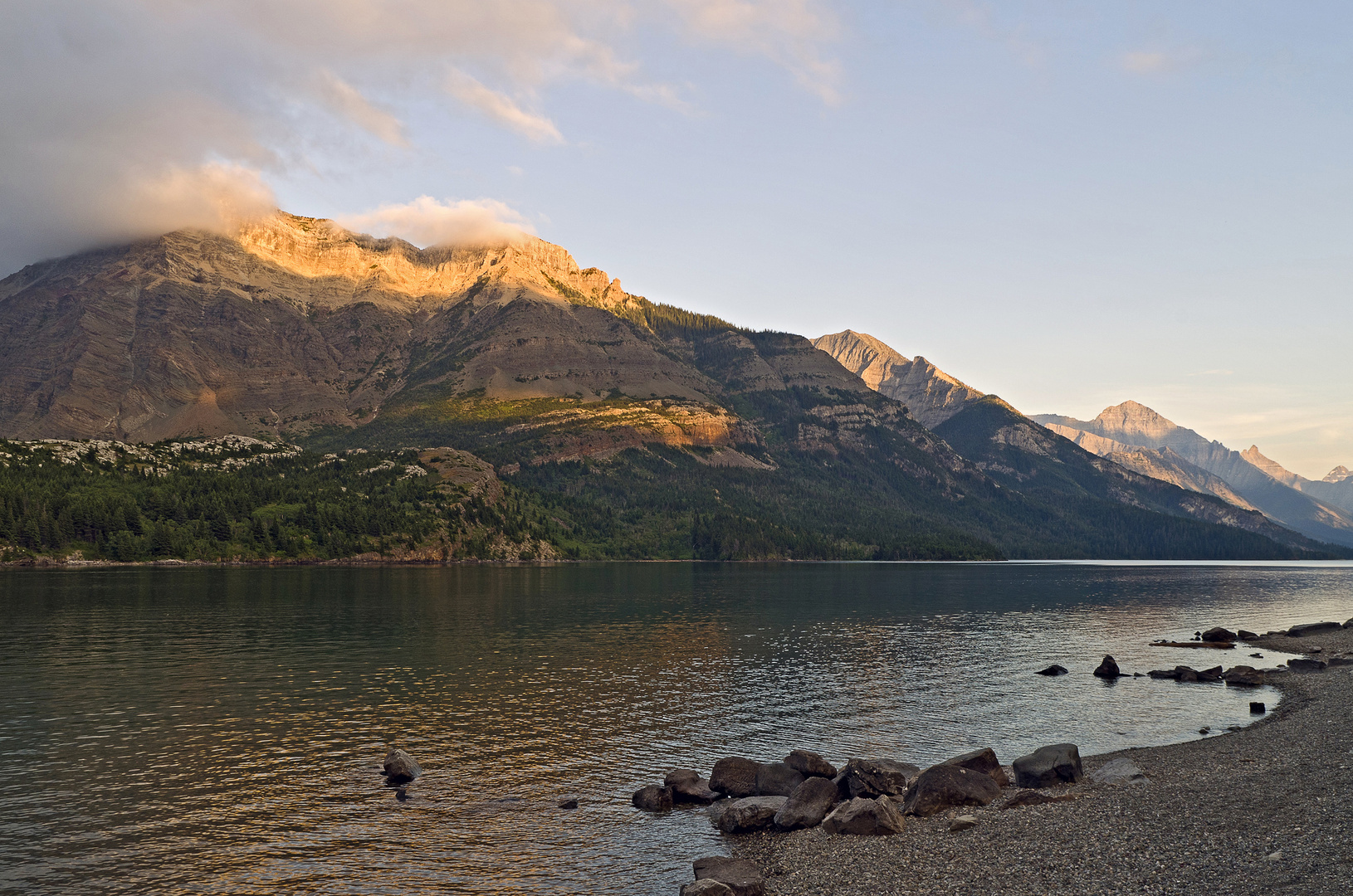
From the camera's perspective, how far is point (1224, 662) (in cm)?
9681

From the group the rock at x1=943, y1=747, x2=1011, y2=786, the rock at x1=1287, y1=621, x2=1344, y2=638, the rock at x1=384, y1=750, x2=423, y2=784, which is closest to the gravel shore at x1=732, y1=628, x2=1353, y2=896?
the rock at x1=943, y1=747, x2=1011, y2=786

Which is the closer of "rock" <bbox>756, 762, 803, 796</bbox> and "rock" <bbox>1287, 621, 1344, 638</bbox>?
"rock" <bbox>756, 762, 803, 796</bbox>

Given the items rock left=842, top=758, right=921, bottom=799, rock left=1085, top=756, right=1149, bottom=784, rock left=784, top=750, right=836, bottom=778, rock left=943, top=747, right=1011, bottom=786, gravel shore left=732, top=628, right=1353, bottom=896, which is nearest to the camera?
gravel shore left=732, top=628, right=1353, bottom=896

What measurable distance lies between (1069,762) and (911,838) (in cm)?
1374

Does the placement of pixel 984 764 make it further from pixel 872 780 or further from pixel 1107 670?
pixel 1107 670

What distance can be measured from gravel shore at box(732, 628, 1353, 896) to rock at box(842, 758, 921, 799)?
2.45m

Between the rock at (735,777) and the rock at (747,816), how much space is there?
11.7 feet

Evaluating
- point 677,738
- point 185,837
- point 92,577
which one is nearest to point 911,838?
point 677,738

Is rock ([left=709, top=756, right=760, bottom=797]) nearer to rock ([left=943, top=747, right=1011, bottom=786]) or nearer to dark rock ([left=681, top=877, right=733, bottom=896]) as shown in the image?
rock ([left=943, top=747, right=1011, bottom=786])

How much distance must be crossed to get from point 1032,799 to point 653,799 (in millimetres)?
19240

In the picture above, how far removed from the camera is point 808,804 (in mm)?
41406

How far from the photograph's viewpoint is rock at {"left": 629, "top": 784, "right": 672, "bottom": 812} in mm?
43562

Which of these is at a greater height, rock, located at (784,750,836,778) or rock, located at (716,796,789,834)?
rock, located at (784,750,836,778)

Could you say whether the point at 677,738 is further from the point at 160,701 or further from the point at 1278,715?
the point at 1278,715
